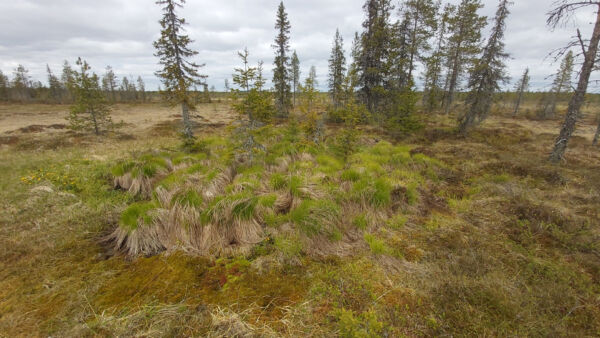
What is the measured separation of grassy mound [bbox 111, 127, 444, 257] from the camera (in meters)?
4.24

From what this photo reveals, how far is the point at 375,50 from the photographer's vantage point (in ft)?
61.7

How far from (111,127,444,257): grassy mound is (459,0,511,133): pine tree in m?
13.3

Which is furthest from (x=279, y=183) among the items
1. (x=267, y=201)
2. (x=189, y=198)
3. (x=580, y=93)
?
(x=580, y=93)

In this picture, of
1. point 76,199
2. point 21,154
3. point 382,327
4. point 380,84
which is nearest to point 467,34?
point 380,84

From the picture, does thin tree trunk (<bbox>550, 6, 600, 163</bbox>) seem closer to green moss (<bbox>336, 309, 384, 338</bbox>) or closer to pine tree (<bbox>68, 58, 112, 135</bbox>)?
green moss (<bbox>336, 309, 384, 338</bbox>)

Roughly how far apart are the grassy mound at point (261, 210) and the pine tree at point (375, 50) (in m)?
14.9

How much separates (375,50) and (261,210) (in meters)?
19.6

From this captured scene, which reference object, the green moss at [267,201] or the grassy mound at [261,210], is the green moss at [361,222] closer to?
the grassy mound at [261,210]

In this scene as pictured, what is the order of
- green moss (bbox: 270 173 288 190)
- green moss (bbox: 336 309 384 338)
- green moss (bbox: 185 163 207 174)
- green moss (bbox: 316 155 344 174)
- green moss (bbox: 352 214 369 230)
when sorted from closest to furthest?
green moss (bbox: 336 309 384 338)
green moss (bbox: 352 214 369 230)
green moss (bbox: 270 173 288 190)
green moss (bbox: 316 155 344 174)
green moss (bbox: 185 163 207 174)

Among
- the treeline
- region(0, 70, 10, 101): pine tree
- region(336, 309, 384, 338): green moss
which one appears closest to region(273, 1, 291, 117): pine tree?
region(336, 309, 384, 338): green moss

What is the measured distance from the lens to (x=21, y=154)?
12.2 metres

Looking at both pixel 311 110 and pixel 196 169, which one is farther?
pixel 311 110

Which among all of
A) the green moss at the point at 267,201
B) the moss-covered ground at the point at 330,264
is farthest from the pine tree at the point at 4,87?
the green moss at the point at 267,201

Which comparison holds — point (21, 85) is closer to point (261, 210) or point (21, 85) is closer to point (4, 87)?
point (4, 87)
